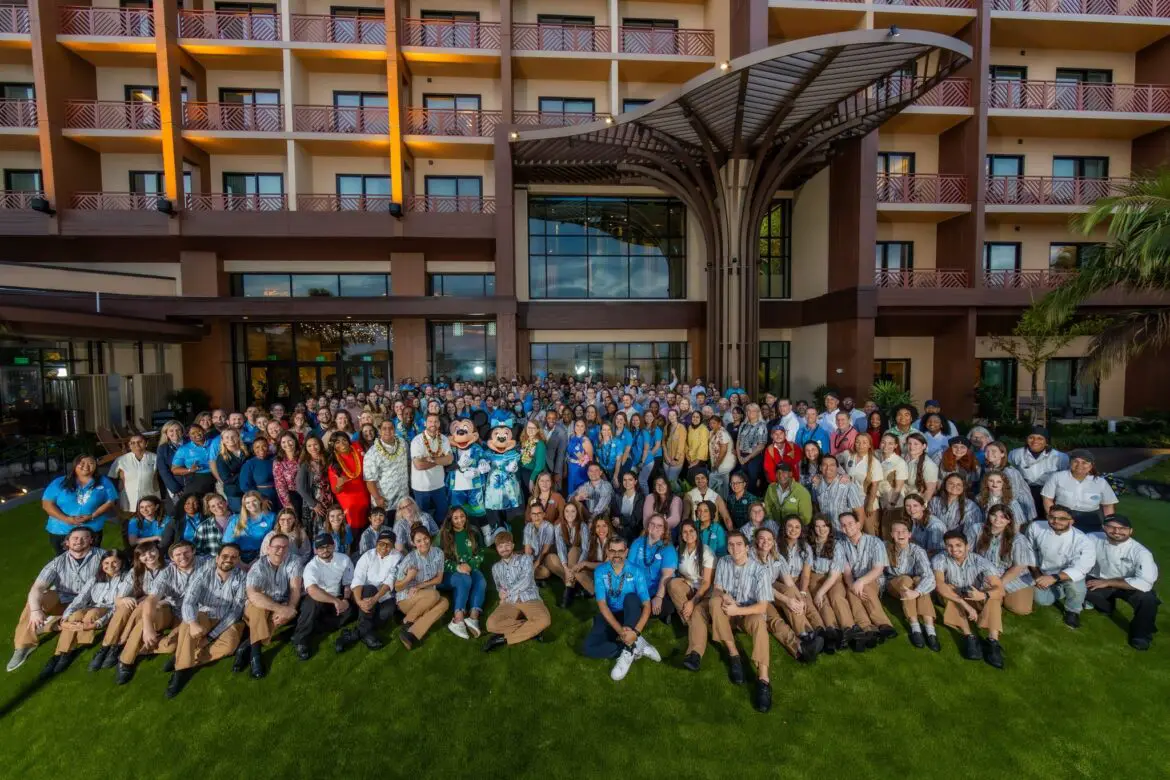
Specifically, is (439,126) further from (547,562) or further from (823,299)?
(547,562)

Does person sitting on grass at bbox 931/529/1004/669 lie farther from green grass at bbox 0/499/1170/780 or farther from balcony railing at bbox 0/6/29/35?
balcony railing at bbox 0/6/29/35

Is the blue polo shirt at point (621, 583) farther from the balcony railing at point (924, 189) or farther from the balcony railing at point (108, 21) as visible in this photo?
the balcony railing at point (108, 21)

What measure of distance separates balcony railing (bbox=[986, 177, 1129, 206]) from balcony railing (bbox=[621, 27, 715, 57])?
466 inches

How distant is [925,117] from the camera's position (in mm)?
17859

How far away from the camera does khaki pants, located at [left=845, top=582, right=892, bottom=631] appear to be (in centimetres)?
518

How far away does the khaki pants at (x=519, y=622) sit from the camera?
526 centimetres

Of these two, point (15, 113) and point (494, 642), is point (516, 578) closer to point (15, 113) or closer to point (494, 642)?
point (494, 642)

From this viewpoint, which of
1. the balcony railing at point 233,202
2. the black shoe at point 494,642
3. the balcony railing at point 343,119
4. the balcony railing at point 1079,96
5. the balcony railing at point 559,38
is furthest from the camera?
the balcony railing at point 559,38

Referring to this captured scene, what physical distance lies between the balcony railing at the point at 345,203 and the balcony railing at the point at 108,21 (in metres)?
6.97

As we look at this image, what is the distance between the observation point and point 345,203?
19438 mm

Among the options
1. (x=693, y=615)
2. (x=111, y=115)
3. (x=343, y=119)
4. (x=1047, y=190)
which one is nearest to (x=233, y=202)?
(x=111, y=115)

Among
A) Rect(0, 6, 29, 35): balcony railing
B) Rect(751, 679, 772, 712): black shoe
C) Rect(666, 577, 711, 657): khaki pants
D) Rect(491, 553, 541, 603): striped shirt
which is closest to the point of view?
Rect(751, 679, 772, 712): black shoe

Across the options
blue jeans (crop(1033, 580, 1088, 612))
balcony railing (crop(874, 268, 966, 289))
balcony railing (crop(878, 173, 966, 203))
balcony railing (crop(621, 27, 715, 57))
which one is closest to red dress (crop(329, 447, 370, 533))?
blue jeans (crop(1033, 580, 1088, 612))

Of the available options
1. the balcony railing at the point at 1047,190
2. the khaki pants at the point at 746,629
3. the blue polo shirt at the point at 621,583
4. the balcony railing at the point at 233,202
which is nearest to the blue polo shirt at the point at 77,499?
the blue polo shirt at the point at 621,583
